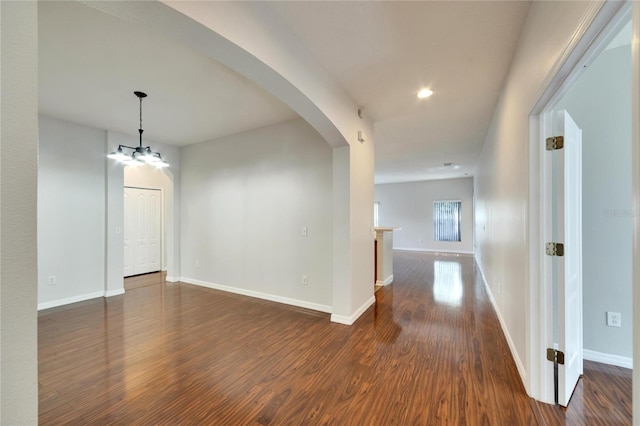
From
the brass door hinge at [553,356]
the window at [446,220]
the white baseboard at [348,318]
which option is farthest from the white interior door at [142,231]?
the window at [446,220]

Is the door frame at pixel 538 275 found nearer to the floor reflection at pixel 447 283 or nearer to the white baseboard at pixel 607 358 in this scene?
the white baseboard at pixel 607 358

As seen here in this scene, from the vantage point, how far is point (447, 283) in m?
4.96

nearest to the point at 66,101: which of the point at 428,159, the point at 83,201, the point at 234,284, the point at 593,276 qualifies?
the point at 83,201

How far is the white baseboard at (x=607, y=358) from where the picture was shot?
208cm

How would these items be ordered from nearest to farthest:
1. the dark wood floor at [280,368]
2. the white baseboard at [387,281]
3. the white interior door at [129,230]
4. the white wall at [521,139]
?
the white wall at [521,139], the dark wood floor at [280,368], the white baseboard at [387,281], the white interior door at [129,230]

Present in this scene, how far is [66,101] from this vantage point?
10.4 ft

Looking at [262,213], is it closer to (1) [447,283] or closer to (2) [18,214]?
(2) [18,214]

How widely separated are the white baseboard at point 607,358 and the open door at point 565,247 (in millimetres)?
656

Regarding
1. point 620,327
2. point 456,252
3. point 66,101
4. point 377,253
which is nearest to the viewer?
point 620,327

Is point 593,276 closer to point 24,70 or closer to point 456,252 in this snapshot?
point 24,70

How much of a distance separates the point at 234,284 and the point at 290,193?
196 centimetres

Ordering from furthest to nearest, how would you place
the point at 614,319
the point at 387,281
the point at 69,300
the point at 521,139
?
the point at 387,281 < the point at 69,300 < the point at 614,319 < the point at 521,139

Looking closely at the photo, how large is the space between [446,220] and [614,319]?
7743 mm

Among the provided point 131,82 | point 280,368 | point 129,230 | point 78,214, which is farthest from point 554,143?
point 129,230
